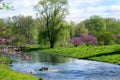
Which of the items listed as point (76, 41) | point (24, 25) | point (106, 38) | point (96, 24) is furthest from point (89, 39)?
point (24, 25)

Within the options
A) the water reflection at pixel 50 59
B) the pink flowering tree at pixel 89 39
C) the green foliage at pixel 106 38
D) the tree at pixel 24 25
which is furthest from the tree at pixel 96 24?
the water reflection at pixel 50 59

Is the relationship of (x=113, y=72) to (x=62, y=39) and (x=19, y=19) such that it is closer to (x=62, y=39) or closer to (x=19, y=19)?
(x=62, y=39)

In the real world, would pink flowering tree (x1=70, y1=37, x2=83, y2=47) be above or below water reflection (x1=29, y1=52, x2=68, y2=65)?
above

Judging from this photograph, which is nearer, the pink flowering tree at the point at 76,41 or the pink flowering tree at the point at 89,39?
the pink flowering tree at the point at 89,39

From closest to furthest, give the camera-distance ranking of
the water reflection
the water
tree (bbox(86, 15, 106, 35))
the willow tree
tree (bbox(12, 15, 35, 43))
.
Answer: the water < the water reflection < the willow tree < tree (bbox(86, 15, 106, 35)) < tree (bbox(12, 15, 35, 43))

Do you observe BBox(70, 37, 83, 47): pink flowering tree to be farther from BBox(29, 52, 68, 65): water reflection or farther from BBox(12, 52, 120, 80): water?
BBox(12, 52, 120, 80): water

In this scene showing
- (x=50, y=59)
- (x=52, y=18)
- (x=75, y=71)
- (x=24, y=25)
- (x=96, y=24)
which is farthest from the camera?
(x=24, y=25)

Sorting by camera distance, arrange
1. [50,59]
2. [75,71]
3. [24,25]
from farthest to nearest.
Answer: [24,25], [50,59], [75,71]

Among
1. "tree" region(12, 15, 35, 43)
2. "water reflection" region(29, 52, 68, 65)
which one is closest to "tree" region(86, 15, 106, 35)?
"tree" region(12, 15, 35, 43)

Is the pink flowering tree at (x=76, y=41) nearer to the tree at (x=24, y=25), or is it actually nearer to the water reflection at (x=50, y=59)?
the water reflection at (x=50, y=59)

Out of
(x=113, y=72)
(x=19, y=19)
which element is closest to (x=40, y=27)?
(x=113, y=72)

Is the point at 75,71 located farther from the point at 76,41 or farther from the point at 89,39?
the point at 76,41

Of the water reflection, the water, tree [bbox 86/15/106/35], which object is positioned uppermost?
tree [bbox 86/15/106/35]

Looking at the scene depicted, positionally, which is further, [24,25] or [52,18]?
[24,25]
